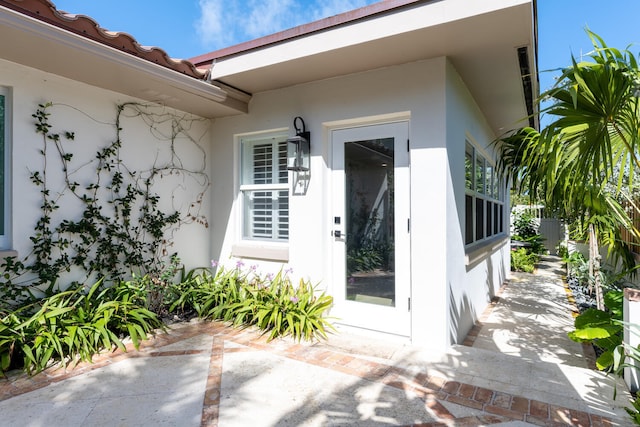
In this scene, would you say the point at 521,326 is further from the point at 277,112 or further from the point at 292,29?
the point at 292,29

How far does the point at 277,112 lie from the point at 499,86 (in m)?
3.09

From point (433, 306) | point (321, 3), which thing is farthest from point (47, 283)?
point (321, 3)

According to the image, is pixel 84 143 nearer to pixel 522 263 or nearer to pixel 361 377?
pixel 361 377

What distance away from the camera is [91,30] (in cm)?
362

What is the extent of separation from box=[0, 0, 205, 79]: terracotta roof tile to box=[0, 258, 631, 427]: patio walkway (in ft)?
10.6

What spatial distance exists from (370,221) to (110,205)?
3390 millimetres

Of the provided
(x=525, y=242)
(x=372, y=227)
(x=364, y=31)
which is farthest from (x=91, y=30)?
(x=525, y=242)

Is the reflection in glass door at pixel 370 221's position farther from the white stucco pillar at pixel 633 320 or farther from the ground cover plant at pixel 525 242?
the ground cover plant at pixel 525 242

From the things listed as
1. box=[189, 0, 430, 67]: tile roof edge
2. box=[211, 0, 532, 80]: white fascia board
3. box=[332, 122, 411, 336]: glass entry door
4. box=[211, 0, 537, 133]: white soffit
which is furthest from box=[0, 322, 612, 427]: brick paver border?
box=[189, 0, 430, 67]: tile roof edge

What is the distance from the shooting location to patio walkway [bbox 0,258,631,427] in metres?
2.63

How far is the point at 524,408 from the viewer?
2766 millimetres

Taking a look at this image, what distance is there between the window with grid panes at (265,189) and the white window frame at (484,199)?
2.60m

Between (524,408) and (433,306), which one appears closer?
(524,408)

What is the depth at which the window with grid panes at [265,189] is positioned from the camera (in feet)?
17.8
